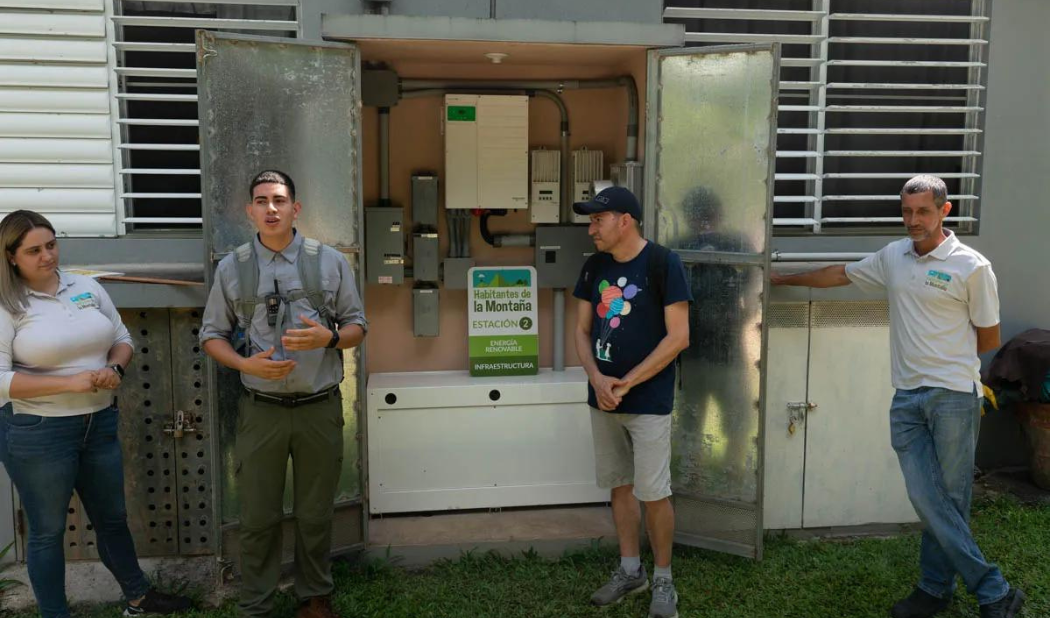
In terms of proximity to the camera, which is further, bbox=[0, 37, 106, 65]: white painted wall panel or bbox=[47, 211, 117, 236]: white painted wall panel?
bbox=[47, 211, 117, 236]: white painted wall panel

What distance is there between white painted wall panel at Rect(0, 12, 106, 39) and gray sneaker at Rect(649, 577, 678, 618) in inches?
166

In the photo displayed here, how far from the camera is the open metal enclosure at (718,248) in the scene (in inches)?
184

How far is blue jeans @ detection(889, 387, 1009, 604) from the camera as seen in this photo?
3975mm

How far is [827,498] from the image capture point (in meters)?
5.40

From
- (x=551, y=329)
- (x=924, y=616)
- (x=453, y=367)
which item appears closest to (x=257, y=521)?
(x=453, y=367)

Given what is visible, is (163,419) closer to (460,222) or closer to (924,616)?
(460,222)

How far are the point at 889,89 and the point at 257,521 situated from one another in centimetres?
469

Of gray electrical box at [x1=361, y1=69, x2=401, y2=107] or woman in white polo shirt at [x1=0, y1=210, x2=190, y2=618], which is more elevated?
gray electrical box at [x1=361, y1=69, x2=401, y2=107]

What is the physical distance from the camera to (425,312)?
577 centimetres

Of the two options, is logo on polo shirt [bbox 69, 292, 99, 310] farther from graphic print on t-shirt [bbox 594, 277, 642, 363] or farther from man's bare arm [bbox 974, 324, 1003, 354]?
man's bare arm [bbox 974, 324, 1003, 354]

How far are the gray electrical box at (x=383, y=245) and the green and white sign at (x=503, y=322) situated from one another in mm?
515

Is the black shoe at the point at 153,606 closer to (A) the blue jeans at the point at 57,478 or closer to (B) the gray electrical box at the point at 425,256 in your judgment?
(A) the blue jeans at the point at 57,478

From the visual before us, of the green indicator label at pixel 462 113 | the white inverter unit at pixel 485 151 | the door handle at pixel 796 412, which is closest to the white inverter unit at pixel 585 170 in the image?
the white inverter unit at pixel 485 151

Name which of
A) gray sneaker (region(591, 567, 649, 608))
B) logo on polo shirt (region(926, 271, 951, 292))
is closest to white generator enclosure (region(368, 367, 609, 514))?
gray sneaker (region(591, 567, 649, 608))
